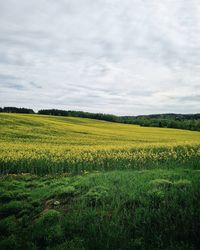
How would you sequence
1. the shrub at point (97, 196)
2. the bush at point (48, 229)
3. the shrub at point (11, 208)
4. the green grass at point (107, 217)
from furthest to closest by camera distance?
the shrub at point (11, 208)
the shrub at point (97, 196)
the bush at point (48, 229)
the green grass at point (107, 217)

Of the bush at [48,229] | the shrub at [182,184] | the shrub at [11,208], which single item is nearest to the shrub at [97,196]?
the bush at [48,229]

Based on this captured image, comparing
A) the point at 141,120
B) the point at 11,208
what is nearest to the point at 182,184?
the point at 11,208

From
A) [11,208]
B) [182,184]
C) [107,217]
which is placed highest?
[182,184]

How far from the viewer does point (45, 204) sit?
9094 mm

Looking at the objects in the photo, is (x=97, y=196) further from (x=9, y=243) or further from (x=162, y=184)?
(x=9, y=243)

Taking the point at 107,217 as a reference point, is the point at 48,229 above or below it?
below

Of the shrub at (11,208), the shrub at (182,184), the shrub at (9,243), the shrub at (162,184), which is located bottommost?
the shrub at (11,208)

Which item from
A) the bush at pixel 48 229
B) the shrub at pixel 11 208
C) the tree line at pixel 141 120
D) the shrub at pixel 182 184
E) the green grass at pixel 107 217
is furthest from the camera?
the tree line at pixel 141 120

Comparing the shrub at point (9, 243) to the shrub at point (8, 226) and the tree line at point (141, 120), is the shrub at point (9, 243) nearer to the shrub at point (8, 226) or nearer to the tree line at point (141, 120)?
the shrub at point (8, 226)

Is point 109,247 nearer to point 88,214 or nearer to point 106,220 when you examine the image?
point 106,220

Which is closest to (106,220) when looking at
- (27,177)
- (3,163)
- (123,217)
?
(123,217)

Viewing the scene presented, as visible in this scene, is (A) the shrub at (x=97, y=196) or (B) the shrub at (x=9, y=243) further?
(A) the shrub at (x=97, y=196)

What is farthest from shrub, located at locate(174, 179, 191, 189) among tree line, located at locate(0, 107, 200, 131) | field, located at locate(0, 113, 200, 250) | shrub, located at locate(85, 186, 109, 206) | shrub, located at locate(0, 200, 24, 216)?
tree line, located at locate(0, 107, 200, 131)

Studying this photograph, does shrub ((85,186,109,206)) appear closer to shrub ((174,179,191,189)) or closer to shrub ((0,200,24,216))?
shrub ((0,200,24,216))
